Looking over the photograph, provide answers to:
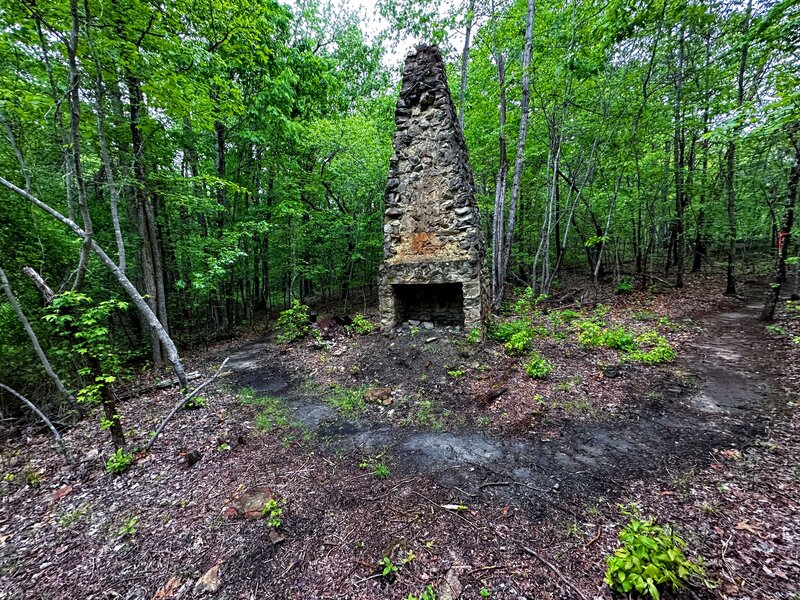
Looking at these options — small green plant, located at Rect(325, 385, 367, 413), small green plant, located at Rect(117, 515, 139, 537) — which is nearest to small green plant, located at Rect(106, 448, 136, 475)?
small green plant, located at Rect(117, 515, 139, 537)

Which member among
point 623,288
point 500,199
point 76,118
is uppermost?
point 76,118

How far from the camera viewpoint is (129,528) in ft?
8.31

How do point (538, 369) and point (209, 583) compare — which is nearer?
point (209, 583)

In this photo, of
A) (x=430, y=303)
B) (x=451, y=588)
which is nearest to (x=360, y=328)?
(x=430, y=303)

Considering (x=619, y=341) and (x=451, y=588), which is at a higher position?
(x=619, y=341)

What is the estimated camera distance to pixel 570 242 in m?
14.8

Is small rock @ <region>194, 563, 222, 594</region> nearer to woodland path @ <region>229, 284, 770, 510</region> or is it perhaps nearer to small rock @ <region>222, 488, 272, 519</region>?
small rock @ <region>222, 488, 272, 519</region>

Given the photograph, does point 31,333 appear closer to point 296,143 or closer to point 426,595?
Result: point 426,595

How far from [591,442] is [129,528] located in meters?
4.42

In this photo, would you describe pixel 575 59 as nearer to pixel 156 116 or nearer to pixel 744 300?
pixel 744 300

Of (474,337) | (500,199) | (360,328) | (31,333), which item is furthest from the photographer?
(500,199)

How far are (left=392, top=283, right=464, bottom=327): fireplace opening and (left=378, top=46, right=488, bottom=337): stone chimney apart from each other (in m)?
0.03

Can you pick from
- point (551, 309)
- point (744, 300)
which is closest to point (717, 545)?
point (551, 309)

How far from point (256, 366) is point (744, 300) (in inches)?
495
